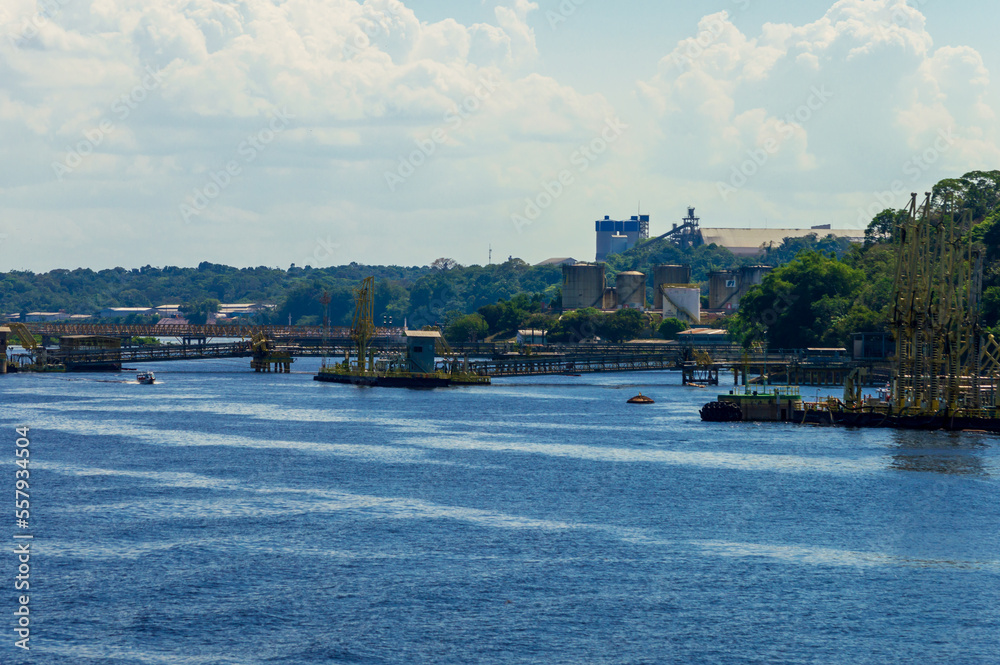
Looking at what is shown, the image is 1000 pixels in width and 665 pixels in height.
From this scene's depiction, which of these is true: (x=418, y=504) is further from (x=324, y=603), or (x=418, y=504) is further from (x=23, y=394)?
(x=23, y=394)

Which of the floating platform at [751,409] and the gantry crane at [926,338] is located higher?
the gantry crane at [926,338]

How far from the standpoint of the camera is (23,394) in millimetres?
192750

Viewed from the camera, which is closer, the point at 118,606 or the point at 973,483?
the point at 118,606

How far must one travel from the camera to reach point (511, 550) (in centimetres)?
7138

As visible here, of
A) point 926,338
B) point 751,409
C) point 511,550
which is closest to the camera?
point 511,550

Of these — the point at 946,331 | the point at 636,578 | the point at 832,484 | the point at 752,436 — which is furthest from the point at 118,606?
the point at 946,331

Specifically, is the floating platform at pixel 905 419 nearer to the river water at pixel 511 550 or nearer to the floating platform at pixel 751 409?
the river water at pixel 511 550

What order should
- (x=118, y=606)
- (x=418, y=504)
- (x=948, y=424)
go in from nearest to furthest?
(x=118, y=606)
(x=418, y=504)
(x=948, y=424)

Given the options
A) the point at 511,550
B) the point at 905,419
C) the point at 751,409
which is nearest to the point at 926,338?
the point at 905,419

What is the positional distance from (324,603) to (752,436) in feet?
260

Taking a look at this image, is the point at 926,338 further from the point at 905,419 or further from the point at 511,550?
the point at 511,550

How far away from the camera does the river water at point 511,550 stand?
181ft

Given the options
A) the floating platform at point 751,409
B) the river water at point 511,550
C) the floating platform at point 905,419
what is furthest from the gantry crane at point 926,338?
the floating platform at point 751,409

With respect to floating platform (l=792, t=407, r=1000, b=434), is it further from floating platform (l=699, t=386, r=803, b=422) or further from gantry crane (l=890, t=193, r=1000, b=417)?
floating platform (l=699, t=386, r=803, b=422)
